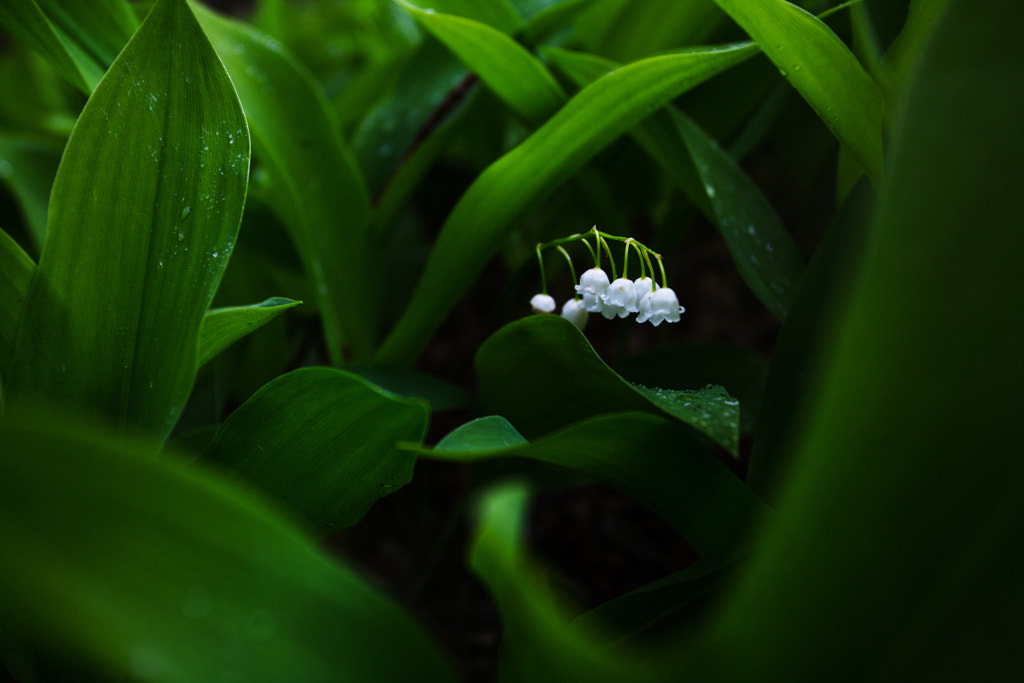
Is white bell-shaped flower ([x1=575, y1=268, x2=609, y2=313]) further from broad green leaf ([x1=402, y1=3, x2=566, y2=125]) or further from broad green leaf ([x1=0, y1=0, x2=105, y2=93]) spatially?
broad green leaf ([x1=0, y1=0, x2=105, y2=93])

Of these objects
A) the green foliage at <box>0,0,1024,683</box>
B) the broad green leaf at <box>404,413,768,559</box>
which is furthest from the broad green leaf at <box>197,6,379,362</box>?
the broad green leaf at <box>404,413,768,559</box>

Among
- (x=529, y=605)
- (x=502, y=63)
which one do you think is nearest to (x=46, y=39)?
(x=502, y=63)

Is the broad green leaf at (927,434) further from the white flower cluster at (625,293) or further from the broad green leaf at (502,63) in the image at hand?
the broad green leaf at (502,63)

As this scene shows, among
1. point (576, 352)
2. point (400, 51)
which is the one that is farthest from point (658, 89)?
point (400, 51)

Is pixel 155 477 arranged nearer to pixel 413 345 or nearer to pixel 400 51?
pixel 413 345

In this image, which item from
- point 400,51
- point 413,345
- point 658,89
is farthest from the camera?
point 400,51

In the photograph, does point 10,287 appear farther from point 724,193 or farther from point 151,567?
point 724,193

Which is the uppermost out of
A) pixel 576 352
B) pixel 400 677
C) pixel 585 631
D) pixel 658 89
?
pixel 658 89

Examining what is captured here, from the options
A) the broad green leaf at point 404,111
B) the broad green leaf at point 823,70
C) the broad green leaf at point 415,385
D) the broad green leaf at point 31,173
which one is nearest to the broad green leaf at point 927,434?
the broad green leaf at point 823,70
